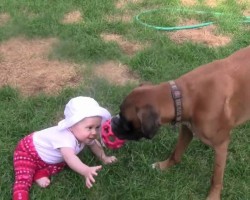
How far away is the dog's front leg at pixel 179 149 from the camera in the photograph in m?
3.86

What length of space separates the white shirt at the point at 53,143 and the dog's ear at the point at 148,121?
28.5 inches

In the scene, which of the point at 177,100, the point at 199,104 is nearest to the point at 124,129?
the point at 177,100

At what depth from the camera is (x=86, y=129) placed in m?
3.63

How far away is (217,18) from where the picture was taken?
20.2 feet

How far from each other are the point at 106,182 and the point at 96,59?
191cm

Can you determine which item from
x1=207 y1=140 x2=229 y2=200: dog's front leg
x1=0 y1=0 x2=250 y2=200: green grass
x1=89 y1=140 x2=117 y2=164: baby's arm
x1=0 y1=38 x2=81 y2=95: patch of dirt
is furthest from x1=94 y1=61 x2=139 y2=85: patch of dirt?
x1=207 y1=140 x2=229 y2=200: dog's front leg

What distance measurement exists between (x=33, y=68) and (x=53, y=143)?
1702mm

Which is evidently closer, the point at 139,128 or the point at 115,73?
the point at 139,128

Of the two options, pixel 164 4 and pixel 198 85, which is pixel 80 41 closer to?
pixel 164 4

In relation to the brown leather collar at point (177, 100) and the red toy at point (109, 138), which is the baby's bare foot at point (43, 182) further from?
the brown leather collar at point (177, 100)

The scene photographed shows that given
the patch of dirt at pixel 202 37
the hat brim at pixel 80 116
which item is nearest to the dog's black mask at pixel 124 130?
the hat brim at pixel 80 116

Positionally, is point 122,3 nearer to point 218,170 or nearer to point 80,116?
point 80,116

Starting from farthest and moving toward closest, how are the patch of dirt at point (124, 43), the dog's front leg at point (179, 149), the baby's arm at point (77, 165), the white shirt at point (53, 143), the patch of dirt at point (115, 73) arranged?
the patch of dirt at point (124, 43) → the patch of dirt at point (115, 73) → the dog's front leg at point (179, 149) → the white shirt at point (53, 143) → the baby's arm at point (77, 165)

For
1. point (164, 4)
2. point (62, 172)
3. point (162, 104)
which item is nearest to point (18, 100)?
point (62, 172)
